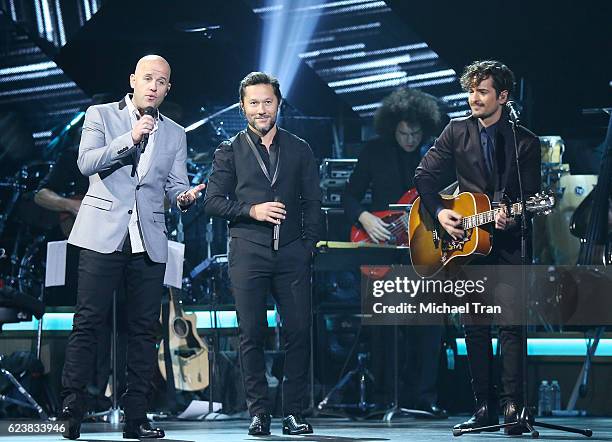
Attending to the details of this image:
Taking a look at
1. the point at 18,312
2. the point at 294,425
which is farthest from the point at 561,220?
the point at 18,312

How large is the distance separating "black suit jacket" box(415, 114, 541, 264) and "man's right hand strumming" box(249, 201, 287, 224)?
2.76ft

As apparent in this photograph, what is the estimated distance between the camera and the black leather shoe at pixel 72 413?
4867 mm

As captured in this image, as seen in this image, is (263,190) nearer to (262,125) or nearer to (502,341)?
(262,125)

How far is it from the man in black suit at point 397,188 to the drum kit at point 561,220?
3.32 feet

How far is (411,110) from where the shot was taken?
752 cm

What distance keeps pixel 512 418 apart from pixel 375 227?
2.14 metres

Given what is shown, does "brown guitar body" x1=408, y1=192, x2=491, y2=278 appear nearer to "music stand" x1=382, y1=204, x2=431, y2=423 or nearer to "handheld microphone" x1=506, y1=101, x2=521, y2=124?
"handheld microphone" x1=506, y1=101, x2=521, y2=124

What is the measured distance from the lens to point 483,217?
5.40 meters

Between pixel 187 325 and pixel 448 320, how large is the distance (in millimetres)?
1768

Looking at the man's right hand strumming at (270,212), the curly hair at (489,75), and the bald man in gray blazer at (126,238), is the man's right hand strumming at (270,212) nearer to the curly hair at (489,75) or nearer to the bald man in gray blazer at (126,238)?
the bald man in gray blazer at (126,238)

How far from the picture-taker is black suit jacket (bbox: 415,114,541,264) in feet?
17.9

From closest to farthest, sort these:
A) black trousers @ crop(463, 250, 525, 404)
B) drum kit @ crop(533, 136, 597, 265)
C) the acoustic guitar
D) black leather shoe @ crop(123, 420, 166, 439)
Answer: black leather shoe @ crop(123, 420, 166, 439)
black trousers @ crop(463, 250, 525, 404)
the acoustic guitar
drum kit @ crop(533, 136, 597, 265)

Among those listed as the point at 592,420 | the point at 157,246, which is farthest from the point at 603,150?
the point at 157,246

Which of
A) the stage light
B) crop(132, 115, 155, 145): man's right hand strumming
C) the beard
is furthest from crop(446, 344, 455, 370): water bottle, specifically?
crop(132, 115, 155, 145): man's right hand strumming
